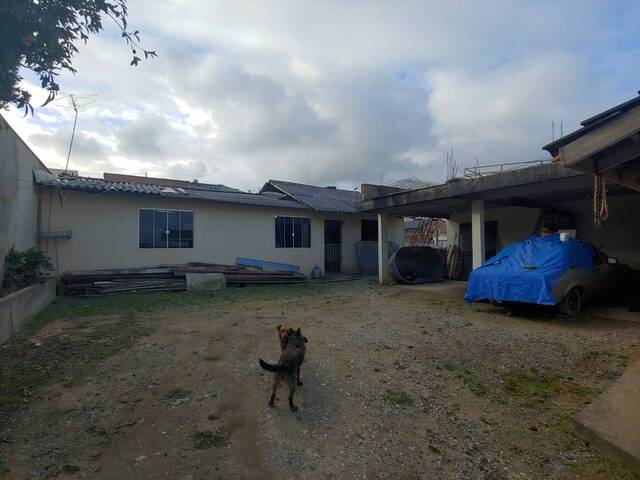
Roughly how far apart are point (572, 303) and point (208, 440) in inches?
276

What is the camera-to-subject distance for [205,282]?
35.6 feet

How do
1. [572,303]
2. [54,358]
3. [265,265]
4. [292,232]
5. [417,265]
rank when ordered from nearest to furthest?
[54,358] < [572,303] < [417,265] < [265,265] < [292,232]

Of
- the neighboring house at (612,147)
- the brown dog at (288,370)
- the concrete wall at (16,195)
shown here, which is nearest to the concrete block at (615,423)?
the neighboring house at (612,147)

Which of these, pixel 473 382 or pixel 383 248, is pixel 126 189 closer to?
pixel 383 248

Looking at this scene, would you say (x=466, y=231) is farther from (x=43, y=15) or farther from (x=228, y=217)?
(x=43, y=15)

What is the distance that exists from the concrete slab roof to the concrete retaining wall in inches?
347

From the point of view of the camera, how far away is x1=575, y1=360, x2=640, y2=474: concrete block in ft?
8.13

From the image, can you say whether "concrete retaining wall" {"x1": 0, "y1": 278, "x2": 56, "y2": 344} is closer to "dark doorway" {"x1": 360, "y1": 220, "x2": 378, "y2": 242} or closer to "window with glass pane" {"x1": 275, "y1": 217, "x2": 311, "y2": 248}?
"window with glass pane" {"x1": 275, "y1": 217, "x2": 311, "y2": 248}

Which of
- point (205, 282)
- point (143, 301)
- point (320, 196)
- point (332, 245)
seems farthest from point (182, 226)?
point (320, 196)

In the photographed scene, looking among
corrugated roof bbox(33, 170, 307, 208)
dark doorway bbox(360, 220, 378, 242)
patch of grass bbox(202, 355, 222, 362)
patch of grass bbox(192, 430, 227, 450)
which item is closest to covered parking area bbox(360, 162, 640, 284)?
corrugated roof bbox(33, 170, 307, 208)

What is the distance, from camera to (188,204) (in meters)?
12.2

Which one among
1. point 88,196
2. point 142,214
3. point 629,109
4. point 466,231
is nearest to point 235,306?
point 142,214

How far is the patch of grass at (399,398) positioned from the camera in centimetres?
336

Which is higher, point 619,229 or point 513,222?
point 513,222
